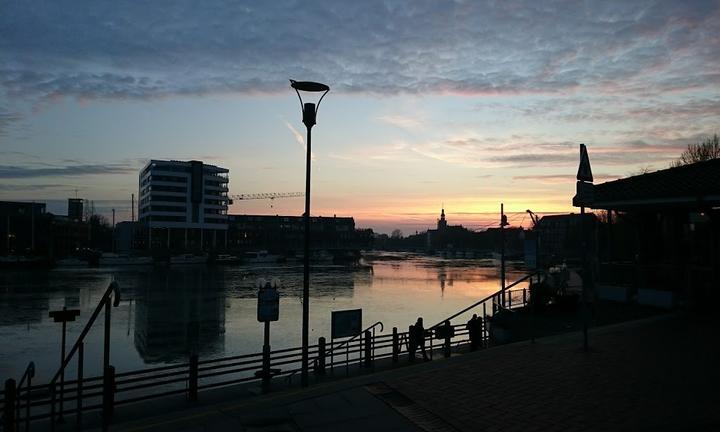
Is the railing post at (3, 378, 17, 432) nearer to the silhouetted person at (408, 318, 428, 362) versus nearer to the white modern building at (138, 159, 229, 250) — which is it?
the silhouetted person at (408, 318, 428, 362)

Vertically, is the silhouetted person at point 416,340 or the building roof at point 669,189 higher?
the building roof at point 669,189

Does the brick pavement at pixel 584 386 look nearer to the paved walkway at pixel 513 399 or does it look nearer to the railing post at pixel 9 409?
the paved walkway at pixel 513 399

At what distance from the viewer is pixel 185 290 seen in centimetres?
5984

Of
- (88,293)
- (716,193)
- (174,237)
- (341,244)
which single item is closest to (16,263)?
(174,237)

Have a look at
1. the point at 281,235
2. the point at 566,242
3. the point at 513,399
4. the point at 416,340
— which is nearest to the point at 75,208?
the point at 281,235

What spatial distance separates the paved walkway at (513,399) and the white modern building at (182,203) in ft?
438

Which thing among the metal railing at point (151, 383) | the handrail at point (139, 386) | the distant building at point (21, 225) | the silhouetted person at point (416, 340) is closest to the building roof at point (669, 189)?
the metal railing at point (151, 383)

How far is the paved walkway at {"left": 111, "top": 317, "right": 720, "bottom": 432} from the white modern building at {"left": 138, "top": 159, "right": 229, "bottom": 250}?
133 meters

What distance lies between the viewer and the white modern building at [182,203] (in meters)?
135

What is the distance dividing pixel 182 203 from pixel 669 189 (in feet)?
433

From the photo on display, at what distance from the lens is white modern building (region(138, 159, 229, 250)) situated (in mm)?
134875

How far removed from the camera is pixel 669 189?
60.0 feet

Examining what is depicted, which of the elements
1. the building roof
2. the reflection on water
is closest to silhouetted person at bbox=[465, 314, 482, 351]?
the building roof

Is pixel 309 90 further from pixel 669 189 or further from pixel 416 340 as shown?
pixel 669 189
